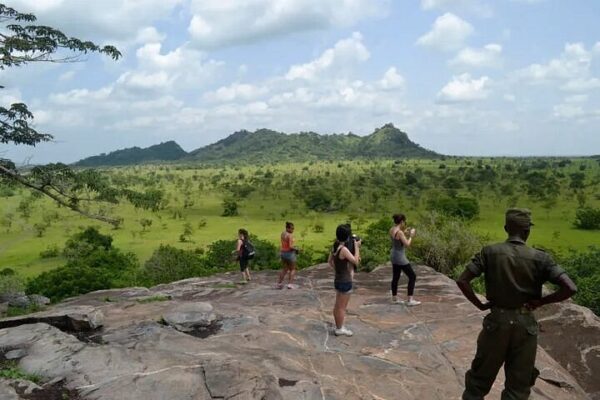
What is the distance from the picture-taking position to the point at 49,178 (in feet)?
34.3

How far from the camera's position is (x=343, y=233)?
29.2ft

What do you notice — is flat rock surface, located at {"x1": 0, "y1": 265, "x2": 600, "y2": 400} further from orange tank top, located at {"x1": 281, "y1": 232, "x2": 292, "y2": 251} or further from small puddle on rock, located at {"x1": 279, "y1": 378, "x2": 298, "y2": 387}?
orange tank top, located at {"x1": 281, "y1": 232, "x2": 292, "y2": 251}

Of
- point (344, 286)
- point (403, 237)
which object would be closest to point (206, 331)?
point (344, 286)

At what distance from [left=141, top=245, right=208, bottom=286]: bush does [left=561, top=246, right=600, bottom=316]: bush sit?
46.8 feet

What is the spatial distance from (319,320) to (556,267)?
19.7 ft

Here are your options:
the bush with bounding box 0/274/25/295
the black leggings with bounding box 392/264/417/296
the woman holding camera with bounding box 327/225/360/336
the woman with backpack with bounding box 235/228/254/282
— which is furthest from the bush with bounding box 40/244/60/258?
the woman holding camera with bounding box 327/225/360/336

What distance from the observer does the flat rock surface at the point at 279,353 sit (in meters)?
6.95

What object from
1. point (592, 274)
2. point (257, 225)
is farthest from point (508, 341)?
point (257, 225)

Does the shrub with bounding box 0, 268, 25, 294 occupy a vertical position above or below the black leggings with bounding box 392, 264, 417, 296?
below

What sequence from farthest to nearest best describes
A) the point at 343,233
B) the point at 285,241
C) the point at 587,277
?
the point at 587,277 < the point at 285,241 < the point at 343,233

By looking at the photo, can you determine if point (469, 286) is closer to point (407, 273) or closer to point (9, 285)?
point (407, 273)

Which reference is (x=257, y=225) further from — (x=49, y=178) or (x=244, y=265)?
(x=49, y=178)

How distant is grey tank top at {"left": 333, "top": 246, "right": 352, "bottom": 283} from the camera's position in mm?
9039

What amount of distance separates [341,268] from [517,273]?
12.3ft
